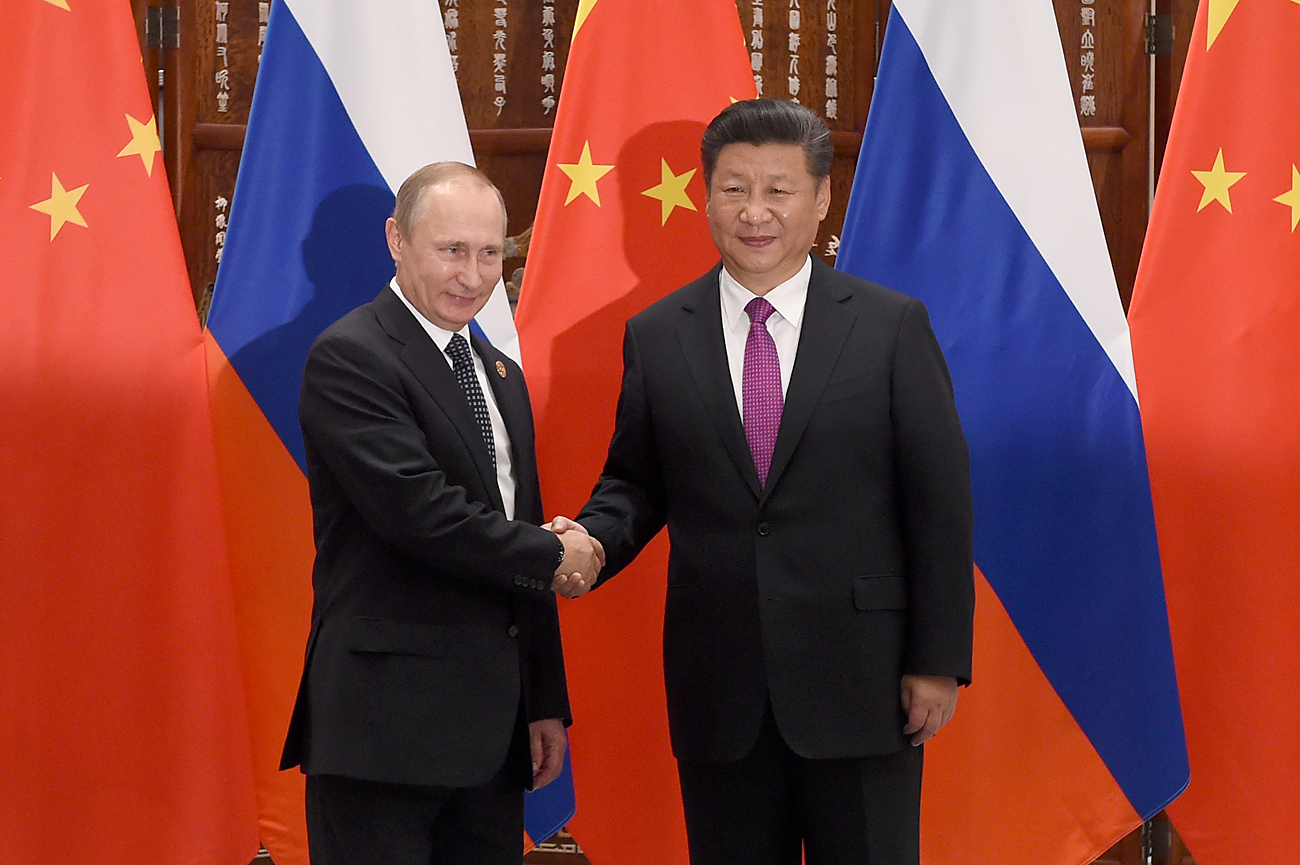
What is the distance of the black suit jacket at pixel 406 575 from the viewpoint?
143 centimetres

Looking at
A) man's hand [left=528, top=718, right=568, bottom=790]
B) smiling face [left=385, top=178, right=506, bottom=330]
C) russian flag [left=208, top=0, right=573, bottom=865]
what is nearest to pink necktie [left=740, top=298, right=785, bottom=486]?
smiling face [left=385, top=178, right=506, bottom=330]

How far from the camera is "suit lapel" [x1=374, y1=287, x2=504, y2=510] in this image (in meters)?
1.52

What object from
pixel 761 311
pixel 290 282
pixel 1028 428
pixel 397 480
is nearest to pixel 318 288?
pixel 290 282

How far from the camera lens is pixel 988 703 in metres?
1.99

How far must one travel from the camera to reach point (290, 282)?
6.45 ft

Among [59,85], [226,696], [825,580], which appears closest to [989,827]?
[825,580]

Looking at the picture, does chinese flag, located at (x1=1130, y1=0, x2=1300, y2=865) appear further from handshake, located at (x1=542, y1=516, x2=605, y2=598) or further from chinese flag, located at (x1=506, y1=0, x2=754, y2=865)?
handshake, located at (x1=542, y1=516, x2=605, y2=598)

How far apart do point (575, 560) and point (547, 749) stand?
11.6 inches

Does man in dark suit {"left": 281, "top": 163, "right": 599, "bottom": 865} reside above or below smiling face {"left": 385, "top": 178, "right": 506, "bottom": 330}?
below

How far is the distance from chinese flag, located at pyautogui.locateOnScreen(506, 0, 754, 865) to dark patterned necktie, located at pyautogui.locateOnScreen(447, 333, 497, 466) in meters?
0.46

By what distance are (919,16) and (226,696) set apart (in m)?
1.66

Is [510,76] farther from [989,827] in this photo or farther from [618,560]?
[989,827]

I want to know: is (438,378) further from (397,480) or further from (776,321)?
(776,321)

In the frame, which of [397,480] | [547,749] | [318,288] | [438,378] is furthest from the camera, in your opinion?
[318,288]
